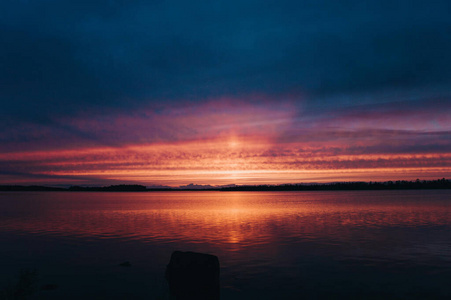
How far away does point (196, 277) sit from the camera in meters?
12.5

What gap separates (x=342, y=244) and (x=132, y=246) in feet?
60.8

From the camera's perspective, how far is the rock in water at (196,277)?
489 inches

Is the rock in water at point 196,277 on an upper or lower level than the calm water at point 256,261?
upper

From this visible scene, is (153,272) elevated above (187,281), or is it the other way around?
(187,281)

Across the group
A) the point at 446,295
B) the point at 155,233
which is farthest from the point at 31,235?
the point at 446,295

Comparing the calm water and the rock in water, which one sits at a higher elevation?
the rock in water

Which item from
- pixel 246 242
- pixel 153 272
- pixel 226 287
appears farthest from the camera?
pixel 246 242

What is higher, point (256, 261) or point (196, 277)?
point (196, 277)

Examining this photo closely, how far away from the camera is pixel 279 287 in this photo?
59.5ft

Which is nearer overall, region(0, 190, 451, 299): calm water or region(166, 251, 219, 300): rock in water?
region(166, 251, 219, 300): rock in water

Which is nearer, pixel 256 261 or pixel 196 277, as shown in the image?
pixel 196 277

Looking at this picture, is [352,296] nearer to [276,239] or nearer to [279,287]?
[279,287]

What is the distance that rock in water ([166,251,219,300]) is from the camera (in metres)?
12.4

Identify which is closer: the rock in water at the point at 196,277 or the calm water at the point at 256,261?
the rock in water at the point at 196,277
